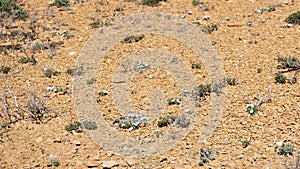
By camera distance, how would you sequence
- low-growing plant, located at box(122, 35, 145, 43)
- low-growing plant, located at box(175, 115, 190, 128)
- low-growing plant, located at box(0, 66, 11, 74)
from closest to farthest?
low-growing plant, located at box(175, 115, 190, 128), low-growing plant, located at box(0, 66, 11, 74), low-growing plant, located at box(122, 35, 145, 43)

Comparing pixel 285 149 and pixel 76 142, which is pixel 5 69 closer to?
pixel 76 142

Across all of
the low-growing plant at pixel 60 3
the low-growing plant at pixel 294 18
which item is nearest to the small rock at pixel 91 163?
the low-growing plant at pixel 294 18

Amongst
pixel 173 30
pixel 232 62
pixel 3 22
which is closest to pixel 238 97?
pixel 232 62

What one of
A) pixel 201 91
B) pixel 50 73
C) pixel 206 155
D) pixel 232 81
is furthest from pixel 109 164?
pixel 50 73

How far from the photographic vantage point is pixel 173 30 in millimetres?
13359

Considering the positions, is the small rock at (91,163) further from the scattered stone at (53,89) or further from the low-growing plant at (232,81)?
the low-growing plant at (232,81)

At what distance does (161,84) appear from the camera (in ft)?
33.3

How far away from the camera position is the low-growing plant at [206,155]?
7336 millimetres

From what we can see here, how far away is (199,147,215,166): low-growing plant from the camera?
289 inches

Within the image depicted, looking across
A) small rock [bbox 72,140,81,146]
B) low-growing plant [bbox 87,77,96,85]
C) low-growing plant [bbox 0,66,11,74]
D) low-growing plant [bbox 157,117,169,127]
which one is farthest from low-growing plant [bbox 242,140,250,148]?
low-growing plant [bbox 0,66,11,74]

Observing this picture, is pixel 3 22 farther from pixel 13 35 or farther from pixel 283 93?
pixel 283 93

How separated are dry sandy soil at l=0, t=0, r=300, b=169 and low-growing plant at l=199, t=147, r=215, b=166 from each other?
79 mm

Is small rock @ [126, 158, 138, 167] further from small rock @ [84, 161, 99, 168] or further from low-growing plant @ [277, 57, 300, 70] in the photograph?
low-growing plant @ [277, 57, 300, 70]

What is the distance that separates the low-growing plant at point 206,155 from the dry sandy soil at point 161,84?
79 millimetres
